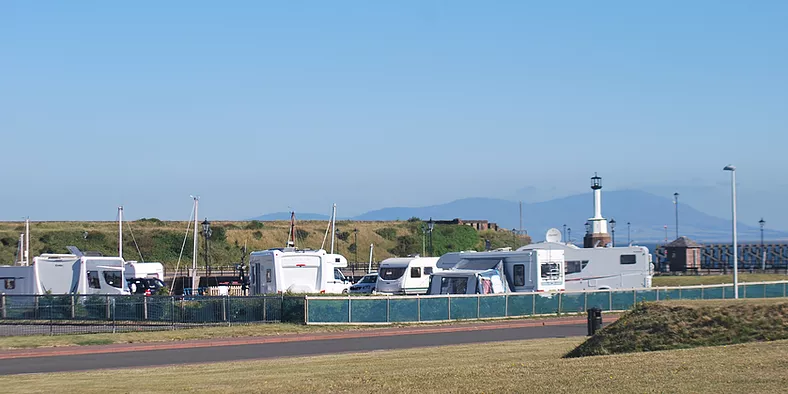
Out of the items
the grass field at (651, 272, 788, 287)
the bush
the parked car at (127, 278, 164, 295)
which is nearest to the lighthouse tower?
the grass field at (651, 272, 788, 287)

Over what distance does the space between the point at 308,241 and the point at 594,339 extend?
298 ft

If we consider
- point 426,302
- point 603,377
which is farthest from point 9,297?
point 603,377

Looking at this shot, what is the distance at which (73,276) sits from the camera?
45.7m

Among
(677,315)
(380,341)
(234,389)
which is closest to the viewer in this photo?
(234,389)

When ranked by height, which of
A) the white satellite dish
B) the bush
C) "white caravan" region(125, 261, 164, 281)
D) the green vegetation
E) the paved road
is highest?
the bush

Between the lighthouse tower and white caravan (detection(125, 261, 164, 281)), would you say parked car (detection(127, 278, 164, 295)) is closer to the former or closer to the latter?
white caravan (detection(125, 261, 164, 281))

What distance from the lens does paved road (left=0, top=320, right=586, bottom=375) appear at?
25.5 metres

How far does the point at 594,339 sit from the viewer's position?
71.5 feet

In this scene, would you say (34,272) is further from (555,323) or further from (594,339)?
(594,339)

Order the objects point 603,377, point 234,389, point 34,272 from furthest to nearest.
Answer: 1. point 34,272
2. point 234,389
3. point 603,377

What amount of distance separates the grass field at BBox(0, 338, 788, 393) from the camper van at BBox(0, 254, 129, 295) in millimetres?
24035

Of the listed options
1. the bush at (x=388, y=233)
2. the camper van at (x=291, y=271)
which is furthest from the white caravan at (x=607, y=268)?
the bush at (x=388, y=233)

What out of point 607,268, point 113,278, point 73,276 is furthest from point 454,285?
point 73,276

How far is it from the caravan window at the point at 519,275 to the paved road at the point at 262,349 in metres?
6.07
